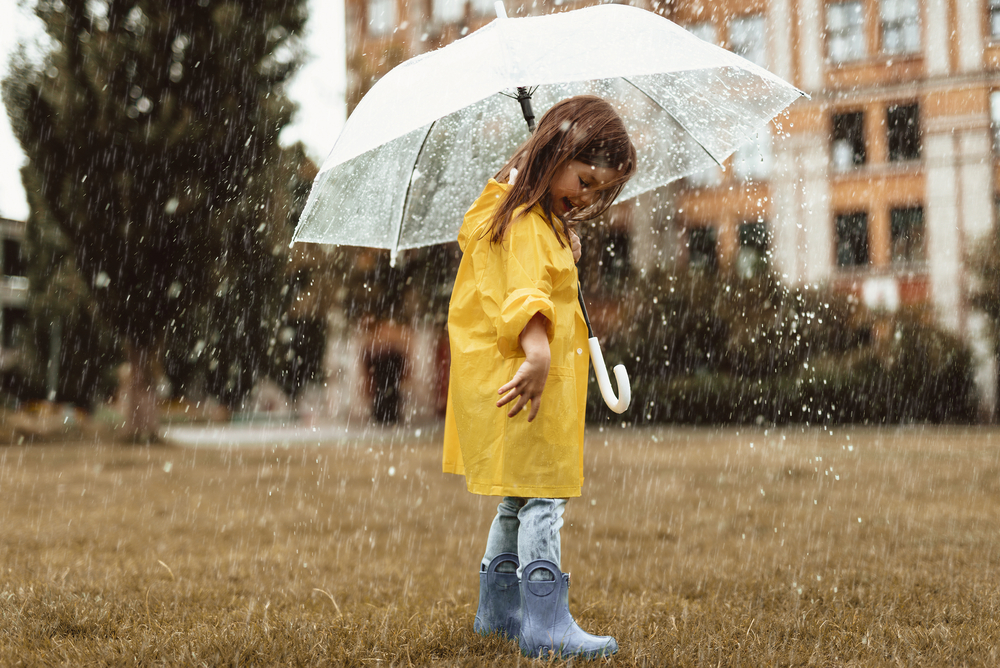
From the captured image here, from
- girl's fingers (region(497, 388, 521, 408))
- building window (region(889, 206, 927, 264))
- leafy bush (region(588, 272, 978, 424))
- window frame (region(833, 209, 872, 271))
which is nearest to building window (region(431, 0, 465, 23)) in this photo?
leafy bush (region(588, 272, 978, 424))

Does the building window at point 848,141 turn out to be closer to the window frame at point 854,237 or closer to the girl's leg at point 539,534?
the window frame at point 854,237

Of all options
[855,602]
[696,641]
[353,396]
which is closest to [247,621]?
[696,641]

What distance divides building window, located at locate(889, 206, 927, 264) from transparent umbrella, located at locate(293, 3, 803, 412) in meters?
20.9

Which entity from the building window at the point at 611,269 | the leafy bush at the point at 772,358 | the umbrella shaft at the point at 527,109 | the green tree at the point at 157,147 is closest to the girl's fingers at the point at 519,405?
the umbrella shaft at the point at 527,109

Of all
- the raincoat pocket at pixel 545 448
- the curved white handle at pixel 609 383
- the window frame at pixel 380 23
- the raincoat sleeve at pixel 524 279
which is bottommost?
the raincoat pocket at pixel 545 448

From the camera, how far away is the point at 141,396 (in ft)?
48.7

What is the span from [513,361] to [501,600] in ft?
2.71

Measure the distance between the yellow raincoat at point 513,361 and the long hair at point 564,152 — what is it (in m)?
0.05

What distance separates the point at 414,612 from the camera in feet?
10.0

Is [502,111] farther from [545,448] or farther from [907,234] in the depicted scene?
[907,234]

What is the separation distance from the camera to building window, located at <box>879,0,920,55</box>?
70.6ft

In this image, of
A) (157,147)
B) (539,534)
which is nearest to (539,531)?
(539,534)

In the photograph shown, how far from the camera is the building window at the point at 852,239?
2273 centimetres

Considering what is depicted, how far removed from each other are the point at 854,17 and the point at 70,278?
65.9 ft
